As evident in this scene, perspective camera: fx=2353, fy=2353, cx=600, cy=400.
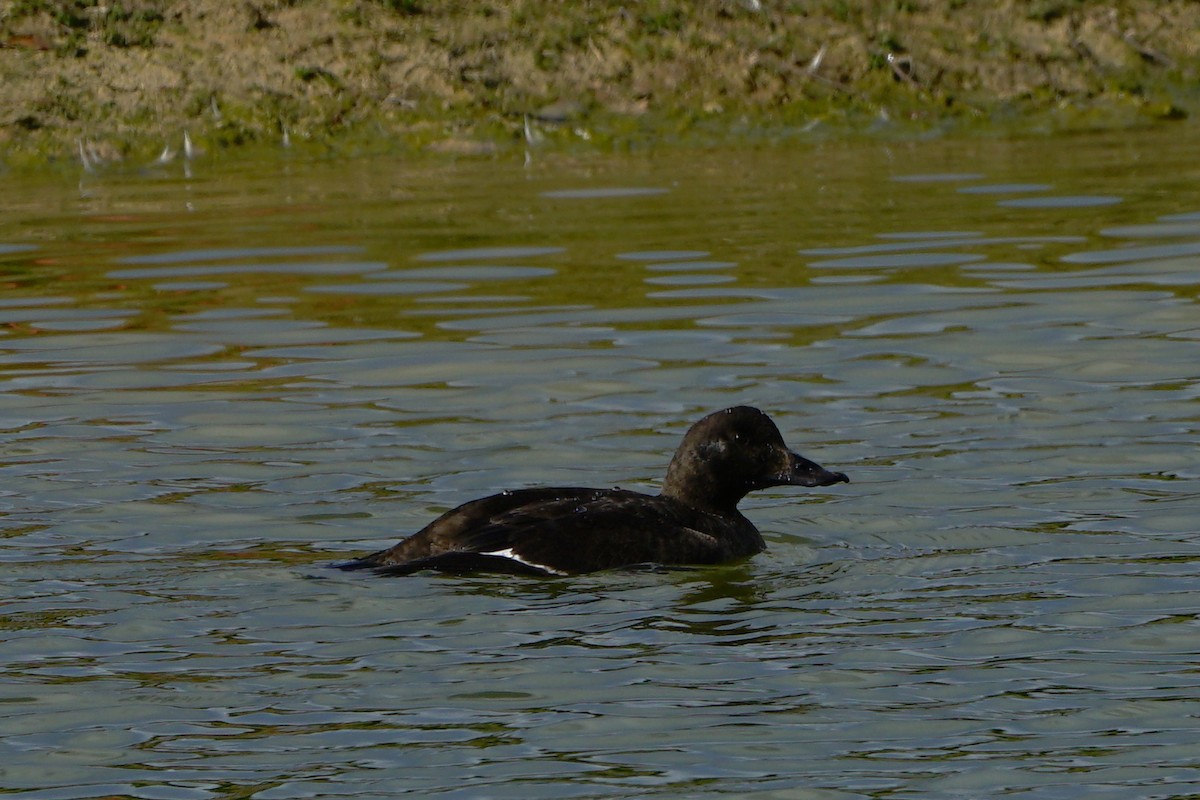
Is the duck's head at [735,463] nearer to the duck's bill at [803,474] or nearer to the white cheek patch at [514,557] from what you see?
the duck's bill at [803,474]

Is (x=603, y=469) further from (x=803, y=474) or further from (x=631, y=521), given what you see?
(x=631, y=521)

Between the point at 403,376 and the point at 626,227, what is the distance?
4.83m

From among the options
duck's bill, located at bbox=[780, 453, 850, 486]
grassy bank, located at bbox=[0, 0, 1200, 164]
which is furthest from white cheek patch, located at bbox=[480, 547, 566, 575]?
grassy bank, located at bbox=[0, 0, 1200, 164]

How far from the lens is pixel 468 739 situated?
6348mm

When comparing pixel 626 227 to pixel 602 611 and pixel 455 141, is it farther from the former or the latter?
pixel 602 611

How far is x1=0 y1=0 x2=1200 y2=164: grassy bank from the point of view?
65.5ft

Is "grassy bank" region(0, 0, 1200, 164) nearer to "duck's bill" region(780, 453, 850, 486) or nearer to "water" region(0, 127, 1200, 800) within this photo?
"water" region(0, 127, 1200, 800)

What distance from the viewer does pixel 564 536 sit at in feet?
27.7

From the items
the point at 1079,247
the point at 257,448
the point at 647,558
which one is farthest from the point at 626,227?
the point at 647,558

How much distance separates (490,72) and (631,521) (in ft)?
39.7

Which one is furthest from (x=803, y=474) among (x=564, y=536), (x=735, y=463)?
(x=564, y=536)

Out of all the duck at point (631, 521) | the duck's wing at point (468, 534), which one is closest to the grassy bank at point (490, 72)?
the duck at point (631, 521)

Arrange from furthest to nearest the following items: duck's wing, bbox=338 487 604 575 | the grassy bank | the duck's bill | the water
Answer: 1. the grassy bank
2. the duck's bill
3. duck's wing, bbox=338 487 604 575
4. the water

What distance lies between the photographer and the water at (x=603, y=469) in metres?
6.34
